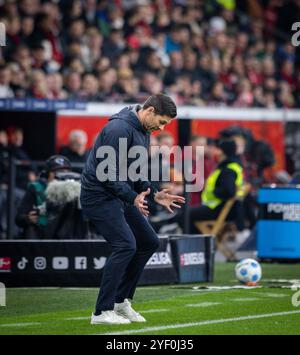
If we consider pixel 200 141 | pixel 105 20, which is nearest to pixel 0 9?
pixel 105 20

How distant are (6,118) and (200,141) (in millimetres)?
3507

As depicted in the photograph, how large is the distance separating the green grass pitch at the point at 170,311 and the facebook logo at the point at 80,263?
11.1 inches

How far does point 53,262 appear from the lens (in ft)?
42.8

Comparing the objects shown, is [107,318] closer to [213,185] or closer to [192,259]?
[192,259]

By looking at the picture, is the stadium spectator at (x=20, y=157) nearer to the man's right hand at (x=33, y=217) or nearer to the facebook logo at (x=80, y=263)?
the man's right hand at (x=33, y=217)

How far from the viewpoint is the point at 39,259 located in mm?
13008

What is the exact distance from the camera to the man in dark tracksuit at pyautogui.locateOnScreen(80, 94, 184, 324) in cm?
945

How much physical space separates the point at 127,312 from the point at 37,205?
16.7ft

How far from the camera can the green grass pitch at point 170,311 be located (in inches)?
368

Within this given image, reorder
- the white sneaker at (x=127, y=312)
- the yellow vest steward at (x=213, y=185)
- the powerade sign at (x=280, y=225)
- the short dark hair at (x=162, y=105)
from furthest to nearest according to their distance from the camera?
the yellow vest steward at (x=213, y=185)
the powerade sign at (x=280, y=225)
the white sneaker at (x=127, y=312)
the short dark hair at (x=162, y=105)

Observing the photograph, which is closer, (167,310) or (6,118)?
(167,310)

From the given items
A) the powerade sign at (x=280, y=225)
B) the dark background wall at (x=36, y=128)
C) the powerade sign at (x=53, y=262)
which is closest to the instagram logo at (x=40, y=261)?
the powerade sign at (x=53, y=262)

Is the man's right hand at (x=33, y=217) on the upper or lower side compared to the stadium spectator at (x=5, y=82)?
lower
